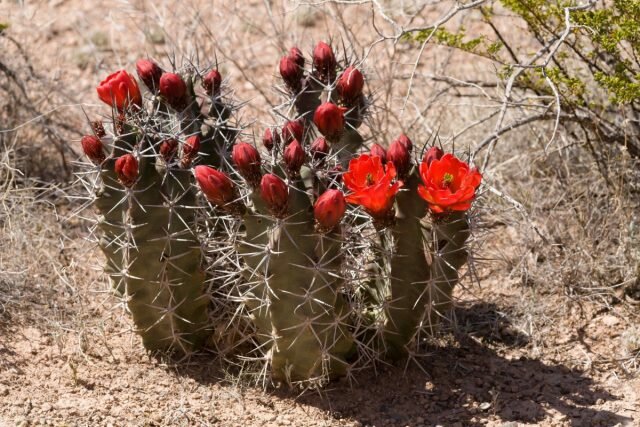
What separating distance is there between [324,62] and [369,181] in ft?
2.37

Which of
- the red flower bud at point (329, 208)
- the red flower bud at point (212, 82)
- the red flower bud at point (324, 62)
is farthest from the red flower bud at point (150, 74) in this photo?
the red flower bud at point (329, 208)

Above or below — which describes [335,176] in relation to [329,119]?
below

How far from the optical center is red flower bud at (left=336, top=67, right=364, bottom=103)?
154 inches

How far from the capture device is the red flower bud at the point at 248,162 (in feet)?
11.2

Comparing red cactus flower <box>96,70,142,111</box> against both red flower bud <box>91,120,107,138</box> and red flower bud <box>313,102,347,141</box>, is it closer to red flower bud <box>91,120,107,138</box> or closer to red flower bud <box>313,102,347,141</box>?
red flower bud <box>91,120,107,138</box>

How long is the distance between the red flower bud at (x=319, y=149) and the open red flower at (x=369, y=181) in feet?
0.81

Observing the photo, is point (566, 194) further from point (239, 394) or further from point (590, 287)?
point (239, 394)

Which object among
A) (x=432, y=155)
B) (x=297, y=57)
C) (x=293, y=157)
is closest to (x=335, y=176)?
(x=293, y=157)

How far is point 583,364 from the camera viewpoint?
14.0 feet

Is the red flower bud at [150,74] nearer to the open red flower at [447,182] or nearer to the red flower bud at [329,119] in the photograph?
the red flower bud at [329,119]

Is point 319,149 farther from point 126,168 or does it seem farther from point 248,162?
Result: point 126,168

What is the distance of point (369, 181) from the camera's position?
3.47 meters

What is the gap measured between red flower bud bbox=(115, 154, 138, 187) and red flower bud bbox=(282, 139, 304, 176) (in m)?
0.61

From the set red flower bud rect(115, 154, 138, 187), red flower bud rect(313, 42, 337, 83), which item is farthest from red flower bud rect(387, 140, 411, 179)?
red flower bud rect(115, 154, 138, 187)
